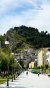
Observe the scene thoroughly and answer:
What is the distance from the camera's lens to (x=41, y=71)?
551 feet

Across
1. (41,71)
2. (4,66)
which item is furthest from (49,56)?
(4,66)

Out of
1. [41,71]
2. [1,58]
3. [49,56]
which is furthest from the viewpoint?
[49,56]

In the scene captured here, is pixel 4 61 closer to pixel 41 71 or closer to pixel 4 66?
pixel 4 66

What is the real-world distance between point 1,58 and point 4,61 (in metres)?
3.40

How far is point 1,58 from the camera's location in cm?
8788

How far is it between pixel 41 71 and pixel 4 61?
78131 millimetres

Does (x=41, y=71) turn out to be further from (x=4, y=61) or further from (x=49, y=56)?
(x=4, y=61)

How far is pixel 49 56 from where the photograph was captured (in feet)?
589

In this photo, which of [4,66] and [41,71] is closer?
[4,66]

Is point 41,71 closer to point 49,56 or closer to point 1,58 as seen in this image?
point 49,56

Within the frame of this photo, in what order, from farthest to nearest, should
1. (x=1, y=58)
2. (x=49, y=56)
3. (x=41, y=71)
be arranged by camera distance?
(x=49, y=56), (x=41, y=71), (x=1, y=58)

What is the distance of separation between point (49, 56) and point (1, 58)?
93.1 m

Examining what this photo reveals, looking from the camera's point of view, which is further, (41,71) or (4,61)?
(41,71)

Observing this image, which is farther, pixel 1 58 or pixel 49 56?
pixel 49 56
